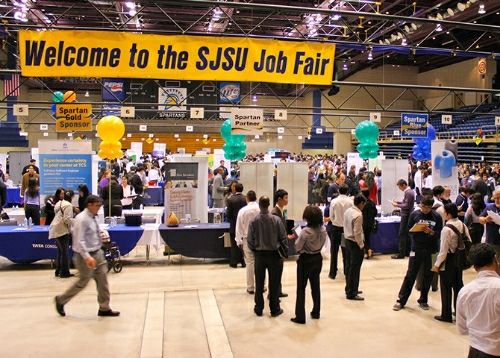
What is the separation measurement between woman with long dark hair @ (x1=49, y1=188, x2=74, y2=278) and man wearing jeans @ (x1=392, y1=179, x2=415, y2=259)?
547 centimetres

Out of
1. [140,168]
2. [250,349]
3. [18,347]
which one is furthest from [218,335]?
[140,168]

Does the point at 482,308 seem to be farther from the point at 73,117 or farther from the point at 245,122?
the point at 73,117

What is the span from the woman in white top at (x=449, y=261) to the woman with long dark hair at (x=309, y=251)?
1288 mm

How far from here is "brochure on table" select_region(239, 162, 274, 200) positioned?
36.5 feet

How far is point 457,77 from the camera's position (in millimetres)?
29125

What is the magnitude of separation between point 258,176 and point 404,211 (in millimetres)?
3915

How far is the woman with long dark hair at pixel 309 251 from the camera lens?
17.1 ft

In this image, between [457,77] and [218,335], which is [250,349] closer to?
[218,335]

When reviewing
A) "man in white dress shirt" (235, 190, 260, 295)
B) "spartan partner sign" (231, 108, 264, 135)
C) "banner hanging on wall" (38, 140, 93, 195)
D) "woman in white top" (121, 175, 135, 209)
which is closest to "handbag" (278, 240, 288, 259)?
"man in white dress shirt" (235, 190, 260, 295)

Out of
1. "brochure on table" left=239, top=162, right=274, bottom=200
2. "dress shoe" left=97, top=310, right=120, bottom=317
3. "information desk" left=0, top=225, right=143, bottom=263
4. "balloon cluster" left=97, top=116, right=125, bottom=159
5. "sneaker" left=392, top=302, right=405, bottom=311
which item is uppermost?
"balloon cluster" left=97, top=116, right=125, bottom=159

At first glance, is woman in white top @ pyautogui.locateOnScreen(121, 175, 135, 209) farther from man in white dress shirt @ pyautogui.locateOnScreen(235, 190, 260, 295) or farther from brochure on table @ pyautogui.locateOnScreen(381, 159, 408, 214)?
brochure on table @ pyautogui.locateOnScreen(381, 159, 408, 214)

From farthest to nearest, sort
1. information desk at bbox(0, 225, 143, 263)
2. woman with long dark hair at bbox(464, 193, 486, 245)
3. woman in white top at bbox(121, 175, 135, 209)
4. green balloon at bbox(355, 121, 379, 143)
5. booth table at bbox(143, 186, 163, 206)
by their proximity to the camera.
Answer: booth table at bbox(143, 186, 163, 206), green balloon at bbox(355, 121, 379, 143), woman in white top at bbox(121, 175, 135, 209), information desk at bbox(0, 225, 143, 263), woman with long dark hair at bbox(464, 193, 486, 245)

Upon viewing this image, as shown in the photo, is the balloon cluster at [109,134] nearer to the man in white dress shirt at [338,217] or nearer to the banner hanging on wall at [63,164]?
the banner hanging on wall at [63,164]

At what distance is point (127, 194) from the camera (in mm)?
11500
